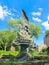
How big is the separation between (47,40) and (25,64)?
6589cm

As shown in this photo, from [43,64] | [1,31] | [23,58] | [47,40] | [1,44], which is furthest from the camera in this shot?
[47,40]

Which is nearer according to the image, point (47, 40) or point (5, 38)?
point (5, 38)

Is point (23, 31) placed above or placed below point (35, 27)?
below

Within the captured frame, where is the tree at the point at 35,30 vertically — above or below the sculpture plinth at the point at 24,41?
above

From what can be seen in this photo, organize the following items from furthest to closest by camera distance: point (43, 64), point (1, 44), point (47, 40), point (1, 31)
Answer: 1. point (47, 40)
2. point (1, 31)
3. point (1, 44)
4. point (43, 64)

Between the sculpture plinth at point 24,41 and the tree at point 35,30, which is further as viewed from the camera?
the tree at point 35,30

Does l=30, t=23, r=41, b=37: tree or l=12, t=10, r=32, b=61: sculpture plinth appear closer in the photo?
l=12, t=10, r=32, b=61: sculpture plinth

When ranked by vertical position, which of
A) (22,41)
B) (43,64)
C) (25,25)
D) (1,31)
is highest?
(1,31)

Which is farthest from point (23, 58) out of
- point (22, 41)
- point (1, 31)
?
point (1, 31)

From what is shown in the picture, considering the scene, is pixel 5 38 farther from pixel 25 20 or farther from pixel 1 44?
pixel 25 20

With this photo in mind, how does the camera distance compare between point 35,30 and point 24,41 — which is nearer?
point 24,41

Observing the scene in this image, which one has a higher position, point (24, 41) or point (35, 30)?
point (35, 30)

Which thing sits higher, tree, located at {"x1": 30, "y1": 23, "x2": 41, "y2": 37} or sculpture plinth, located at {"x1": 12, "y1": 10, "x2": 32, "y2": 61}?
tree, located at {"x1": 30, "y1": 23, "x2": 41, "y2": 37}

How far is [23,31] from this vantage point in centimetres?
2480
